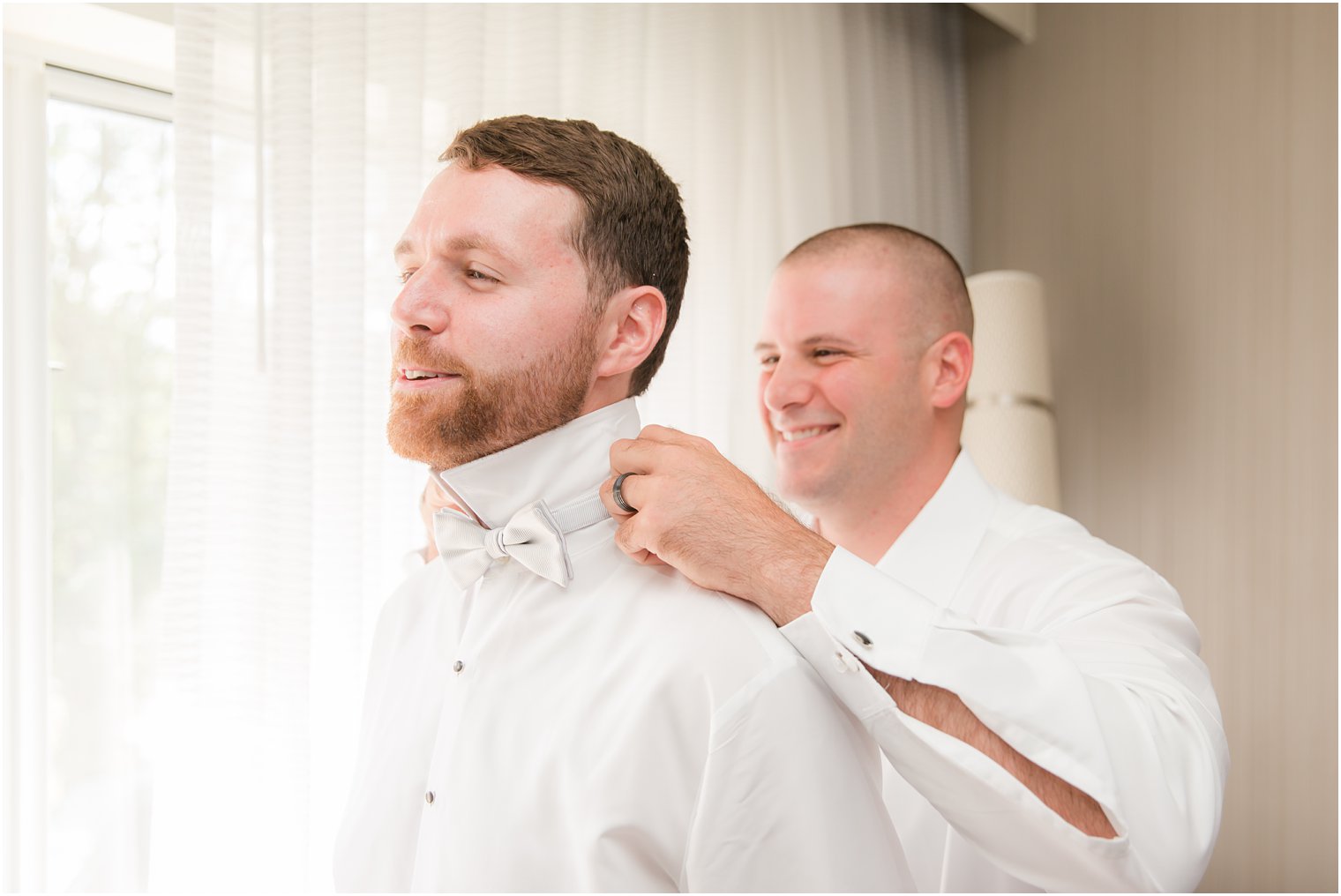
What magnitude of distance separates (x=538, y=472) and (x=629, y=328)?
18cm

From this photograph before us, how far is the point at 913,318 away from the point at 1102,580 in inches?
23.9

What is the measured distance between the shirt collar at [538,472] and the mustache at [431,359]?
10cm

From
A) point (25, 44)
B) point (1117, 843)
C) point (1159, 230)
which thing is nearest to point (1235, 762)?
point (1159, 230)

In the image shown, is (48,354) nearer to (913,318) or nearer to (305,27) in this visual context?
(305,27)

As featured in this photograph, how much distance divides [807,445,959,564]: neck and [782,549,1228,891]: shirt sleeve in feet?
2.19

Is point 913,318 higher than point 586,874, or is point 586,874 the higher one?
point 913,318

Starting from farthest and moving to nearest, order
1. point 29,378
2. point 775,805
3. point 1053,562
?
point 29,378 → point 1053,562 → point 775,805

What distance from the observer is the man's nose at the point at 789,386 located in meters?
1.71

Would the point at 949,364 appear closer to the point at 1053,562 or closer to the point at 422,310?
the point at 1053,562

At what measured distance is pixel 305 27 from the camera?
1.68 metres

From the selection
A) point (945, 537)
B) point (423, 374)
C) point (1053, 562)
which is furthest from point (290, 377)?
point (1053, 562)

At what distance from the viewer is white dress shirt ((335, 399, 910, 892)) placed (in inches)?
36.1

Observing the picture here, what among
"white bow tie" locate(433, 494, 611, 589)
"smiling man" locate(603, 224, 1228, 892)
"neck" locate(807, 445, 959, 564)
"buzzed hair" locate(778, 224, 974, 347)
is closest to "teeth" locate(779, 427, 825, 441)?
"neck" locate(807, 445, 959, 564)

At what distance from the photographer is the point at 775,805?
3.01ft
